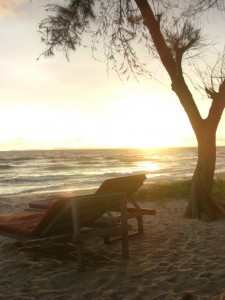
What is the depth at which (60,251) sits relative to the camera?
6.83 meters

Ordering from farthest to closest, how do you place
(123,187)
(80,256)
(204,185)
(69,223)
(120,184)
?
(204,185)
(123,187)
(120,184)
(69,223)
(80,256)

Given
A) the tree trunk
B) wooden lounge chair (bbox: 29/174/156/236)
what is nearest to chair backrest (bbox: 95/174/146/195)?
wooden lounge chair (bbox: 29/174/156/236)

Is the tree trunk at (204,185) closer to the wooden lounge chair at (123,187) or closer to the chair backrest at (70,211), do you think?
the wooden lounge chair at (123,187)

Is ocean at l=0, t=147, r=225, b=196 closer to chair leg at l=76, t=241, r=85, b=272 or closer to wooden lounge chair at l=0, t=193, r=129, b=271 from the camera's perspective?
wooden lounge chair at l=0, t=193, r=129, b=271

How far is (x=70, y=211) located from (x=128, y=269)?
4.07ft

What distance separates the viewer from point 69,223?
5934 mm

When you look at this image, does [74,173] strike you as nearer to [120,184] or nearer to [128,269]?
[120,184]

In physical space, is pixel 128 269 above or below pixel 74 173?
above

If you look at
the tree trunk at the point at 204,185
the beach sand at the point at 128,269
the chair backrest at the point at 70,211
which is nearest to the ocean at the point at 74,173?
the tree trunk at the point at 204,185

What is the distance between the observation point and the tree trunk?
9453 mm

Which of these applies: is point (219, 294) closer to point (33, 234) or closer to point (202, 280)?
point (202, 280)

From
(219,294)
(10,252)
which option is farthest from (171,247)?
(10,252)

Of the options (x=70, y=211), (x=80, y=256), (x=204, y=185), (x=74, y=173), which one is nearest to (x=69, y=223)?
(x=70, y=211)

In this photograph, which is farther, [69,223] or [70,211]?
[69,223]
